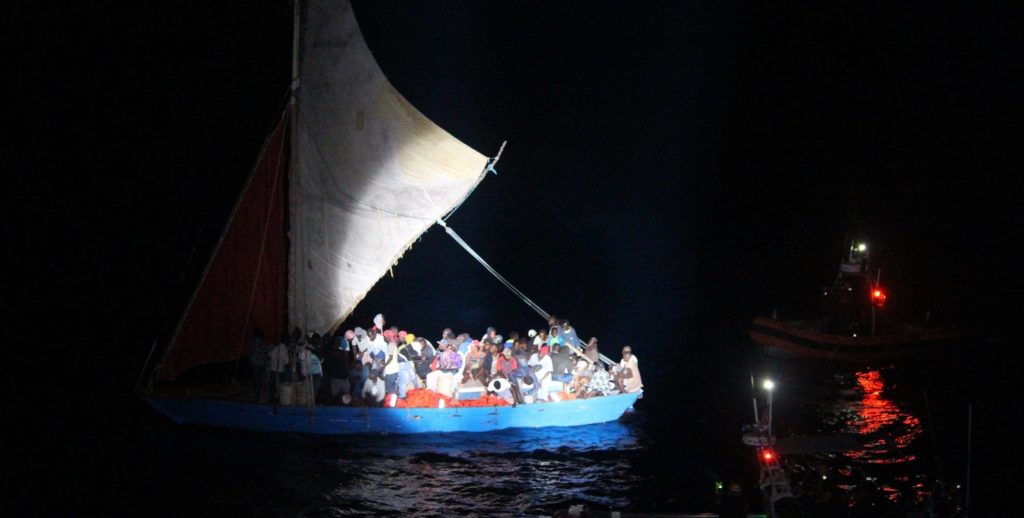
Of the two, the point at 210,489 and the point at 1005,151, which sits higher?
the point at 1005,151

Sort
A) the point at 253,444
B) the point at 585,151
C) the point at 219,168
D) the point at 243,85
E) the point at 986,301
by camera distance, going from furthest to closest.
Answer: the point at 585,151, the point at 243,85, the point at 219,168, the point at 986,301, the point at 253,444

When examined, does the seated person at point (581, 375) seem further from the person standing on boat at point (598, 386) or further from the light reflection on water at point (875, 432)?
the light reflection on water at point (875, 432)

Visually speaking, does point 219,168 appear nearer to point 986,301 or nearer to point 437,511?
point 986,301

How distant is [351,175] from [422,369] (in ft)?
16.7

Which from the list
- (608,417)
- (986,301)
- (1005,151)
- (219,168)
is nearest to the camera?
(608,417)

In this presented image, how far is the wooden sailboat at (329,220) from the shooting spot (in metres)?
23.6

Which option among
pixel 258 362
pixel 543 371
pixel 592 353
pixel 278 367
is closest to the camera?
pixel 278 367

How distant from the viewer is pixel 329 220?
24.8 metres

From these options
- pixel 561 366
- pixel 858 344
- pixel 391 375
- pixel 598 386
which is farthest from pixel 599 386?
pixel 858 344

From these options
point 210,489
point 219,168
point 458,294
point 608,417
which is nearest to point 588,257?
point 458,294

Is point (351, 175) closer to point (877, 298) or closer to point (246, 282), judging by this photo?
point (246, 282)

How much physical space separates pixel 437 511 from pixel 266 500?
3.48 meters

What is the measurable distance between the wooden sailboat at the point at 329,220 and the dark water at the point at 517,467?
739 mm

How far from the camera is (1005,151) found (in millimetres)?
73812
